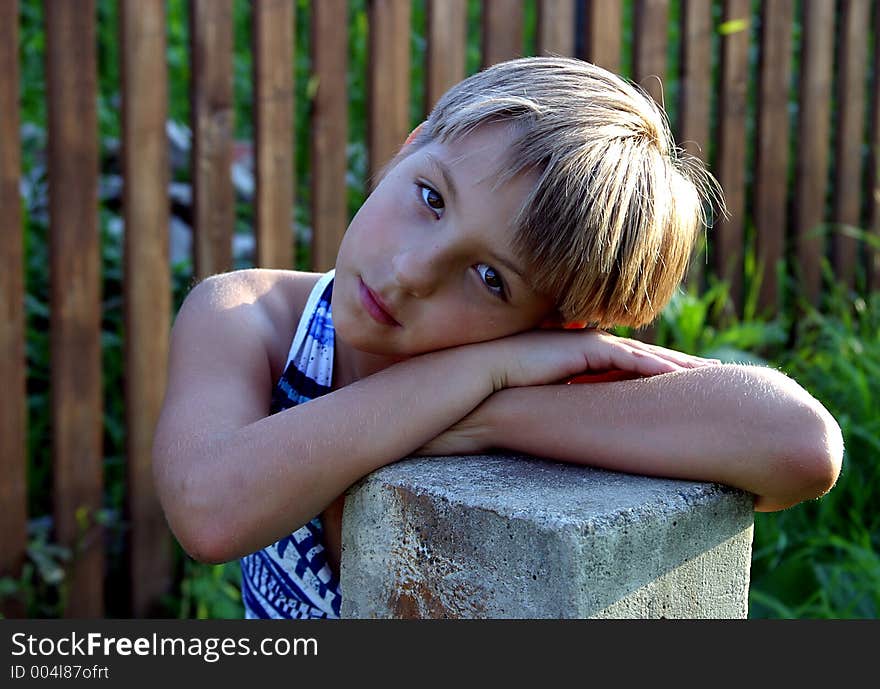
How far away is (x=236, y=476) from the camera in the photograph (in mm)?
1525

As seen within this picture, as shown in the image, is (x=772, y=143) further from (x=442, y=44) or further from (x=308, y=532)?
(x=308, y=532)

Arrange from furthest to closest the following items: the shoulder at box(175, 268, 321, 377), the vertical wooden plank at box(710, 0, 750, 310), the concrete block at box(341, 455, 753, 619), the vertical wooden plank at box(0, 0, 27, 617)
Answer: the vertical wooden plank at box(710, 0, 750, 310), the vertical wooden plank at box(0, 0, 27, 617), the shoulder at box(175, 268, 321, 377), the concrete block at box(341, 455, 753, 619)

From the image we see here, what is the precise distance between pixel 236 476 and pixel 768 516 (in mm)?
2168

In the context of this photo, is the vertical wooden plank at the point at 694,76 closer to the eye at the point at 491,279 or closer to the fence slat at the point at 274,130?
the fence slat at the point at 274,130

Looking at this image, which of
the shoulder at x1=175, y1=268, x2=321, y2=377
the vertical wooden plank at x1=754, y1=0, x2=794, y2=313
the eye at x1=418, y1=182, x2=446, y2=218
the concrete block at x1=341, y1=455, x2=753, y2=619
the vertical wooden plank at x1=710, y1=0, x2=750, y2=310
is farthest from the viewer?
the vertical wooden plank at x1=754, y1=0, x2=794, y2=313

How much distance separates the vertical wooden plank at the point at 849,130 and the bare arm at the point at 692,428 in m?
3.60

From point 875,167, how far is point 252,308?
4.04m

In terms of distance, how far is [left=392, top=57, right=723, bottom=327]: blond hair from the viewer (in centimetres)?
155

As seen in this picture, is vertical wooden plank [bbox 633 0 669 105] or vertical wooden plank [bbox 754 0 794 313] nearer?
vertical wooden plank [bbox 633 0 669 105]

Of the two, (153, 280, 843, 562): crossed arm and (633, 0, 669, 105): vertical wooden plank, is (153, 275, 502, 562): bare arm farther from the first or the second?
(633, 0, 669, 105): vertical wooden plank

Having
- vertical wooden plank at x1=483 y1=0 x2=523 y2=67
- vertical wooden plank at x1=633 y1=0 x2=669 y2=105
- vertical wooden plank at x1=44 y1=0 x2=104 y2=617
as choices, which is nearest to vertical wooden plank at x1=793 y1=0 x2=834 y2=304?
vertical wooden plank at x1=633 y1=0 x2=669 y2=105

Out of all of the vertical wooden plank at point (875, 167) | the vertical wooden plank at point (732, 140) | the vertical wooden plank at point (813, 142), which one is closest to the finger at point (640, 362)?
the vertical wooden plank at point (732, 140)

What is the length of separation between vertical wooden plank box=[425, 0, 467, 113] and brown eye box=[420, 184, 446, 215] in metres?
1.99

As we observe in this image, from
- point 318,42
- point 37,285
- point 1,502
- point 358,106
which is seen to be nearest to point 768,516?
point 318,42
